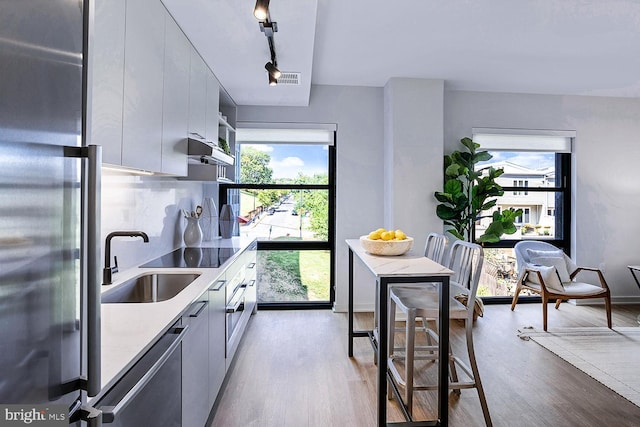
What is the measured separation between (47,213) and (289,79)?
2.94 m

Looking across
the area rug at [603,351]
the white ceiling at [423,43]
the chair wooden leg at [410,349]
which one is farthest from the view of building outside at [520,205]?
the chair wooden leg at [410,349]

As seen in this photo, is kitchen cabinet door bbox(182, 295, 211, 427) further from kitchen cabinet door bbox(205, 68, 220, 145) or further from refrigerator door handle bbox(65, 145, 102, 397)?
kitchen cabinet door bbox(205, 68, 220, 145)

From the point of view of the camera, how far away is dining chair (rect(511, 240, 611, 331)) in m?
3.66

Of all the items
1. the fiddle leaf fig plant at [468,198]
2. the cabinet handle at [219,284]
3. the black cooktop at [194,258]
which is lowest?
the cabinet handle at [219,284]

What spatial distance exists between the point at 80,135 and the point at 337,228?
11.6 ft

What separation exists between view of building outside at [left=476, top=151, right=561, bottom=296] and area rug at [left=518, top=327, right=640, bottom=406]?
3.37 ft

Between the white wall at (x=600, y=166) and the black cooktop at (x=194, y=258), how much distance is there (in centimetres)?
366

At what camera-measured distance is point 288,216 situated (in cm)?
443

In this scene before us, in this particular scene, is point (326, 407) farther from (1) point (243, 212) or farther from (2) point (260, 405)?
(1) point (243, 212)

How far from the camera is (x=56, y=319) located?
0.71 metres

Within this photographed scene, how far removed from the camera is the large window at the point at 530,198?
15.0 ft

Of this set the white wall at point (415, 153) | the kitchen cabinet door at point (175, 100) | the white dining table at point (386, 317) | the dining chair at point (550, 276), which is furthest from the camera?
the white wall at point (415, 153)

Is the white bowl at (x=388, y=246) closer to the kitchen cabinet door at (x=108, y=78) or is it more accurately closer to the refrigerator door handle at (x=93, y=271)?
the kitchen cabinet door at (x=108, y=78)

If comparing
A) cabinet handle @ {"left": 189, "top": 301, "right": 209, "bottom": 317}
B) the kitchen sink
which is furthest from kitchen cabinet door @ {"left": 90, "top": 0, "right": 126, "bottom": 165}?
the kitchen sink
